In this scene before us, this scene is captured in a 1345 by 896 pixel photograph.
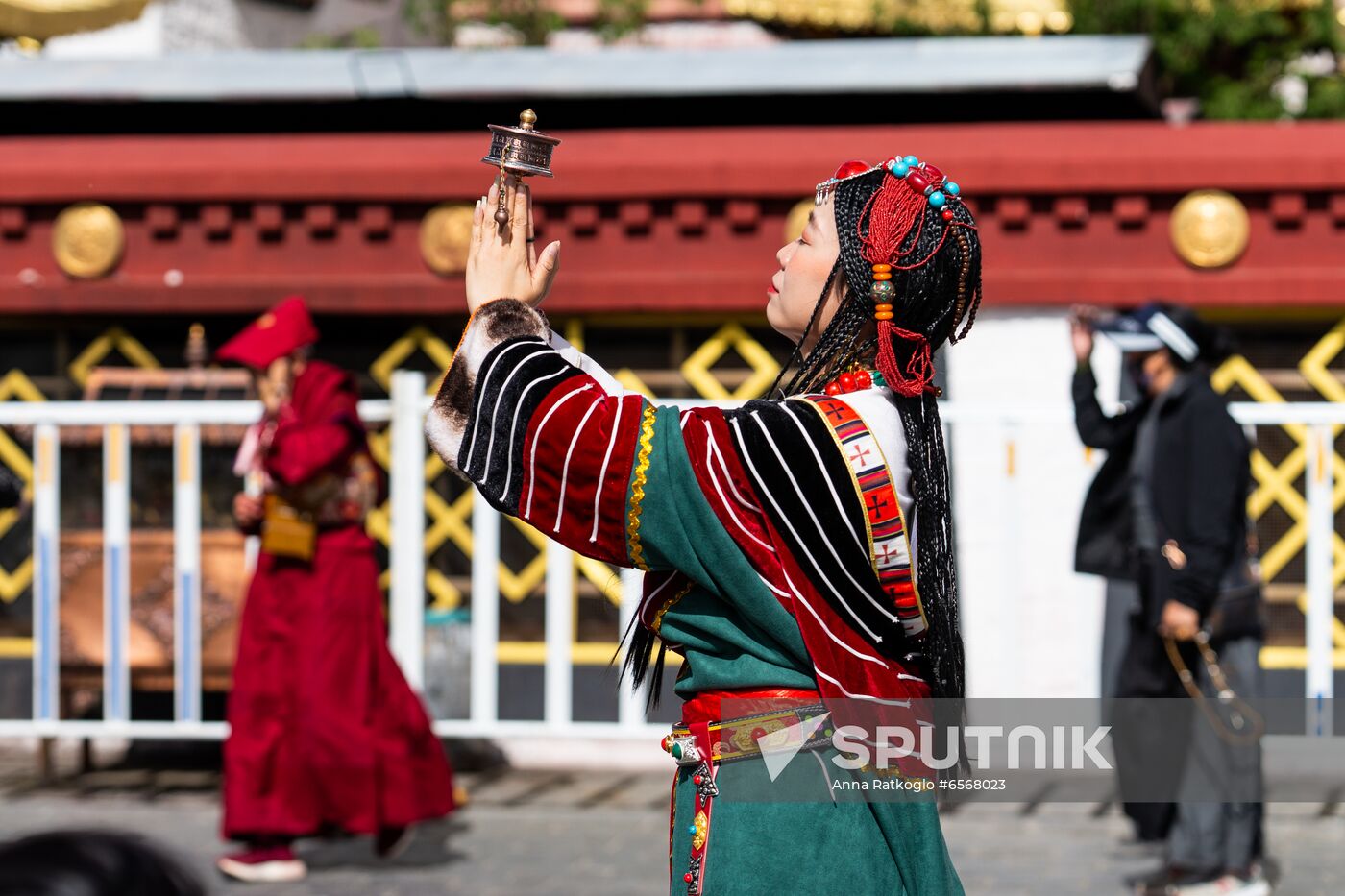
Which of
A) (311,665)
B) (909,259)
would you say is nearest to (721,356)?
(311,665)

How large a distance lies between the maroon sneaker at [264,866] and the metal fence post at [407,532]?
0.94 meters

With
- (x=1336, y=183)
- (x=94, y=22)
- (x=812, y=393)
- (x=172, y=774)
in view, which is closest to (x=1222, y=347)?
(x=1336, y=183)

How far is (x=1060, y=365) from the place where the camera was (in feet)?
26.2

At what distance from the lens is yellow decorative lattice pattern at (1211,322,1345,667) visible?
775 cm

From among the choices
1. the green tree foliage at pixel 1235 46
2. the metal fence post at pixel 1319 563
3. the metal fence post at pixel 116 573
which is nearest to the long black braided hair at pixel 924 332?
the metal fence post at pixel 1319 563

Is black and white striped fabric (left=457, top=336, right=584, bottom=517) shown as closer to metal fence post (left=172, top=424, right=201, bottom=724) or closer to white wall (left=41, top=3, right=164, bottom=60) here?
metal fence post (left=172, top=424, right=201, bottom=724)

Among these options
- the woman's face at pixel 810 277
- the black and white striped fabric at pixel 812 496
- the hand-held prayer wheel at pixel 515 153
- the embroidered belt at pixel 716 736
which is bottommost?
the embroidered belt at pixel 716 736

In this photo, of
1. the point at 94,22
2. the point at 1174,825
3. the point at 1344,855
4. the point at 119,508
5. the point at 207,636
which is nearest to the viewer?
the point at 1174,825

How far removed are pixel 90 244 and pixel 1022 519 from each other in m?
4.18

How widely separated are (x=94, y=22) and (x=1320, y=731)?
23.9ft

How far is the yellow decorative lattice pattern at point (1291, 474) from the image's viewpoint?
775 centimetres

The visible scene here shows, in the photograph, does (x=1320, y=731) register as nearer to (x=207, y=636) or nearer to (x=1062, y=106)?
(x=1062, y=106)

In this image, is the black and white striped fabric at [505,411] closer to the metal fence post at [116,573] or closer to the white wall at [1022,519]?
the white wall at [1022,519]

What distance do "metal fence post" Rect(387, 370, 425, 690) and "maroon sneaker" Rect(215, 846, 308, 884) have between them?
0.94 meters
